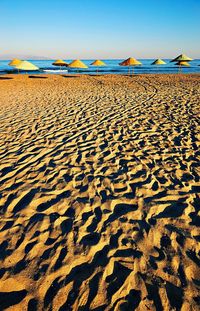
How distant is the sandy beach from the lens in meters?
2.25

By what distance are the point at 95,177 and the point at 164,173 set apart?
135 centimetres

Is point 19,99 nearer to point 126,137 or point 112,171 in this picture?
point 126,137

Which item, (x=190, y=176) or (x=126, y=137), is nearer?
(x=190, y=176)

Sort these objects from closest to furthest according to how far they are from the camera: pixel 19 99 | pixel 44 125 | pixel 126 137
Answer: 1. pixel 126 137
2. pixel 44 125
3. pixel 19 99

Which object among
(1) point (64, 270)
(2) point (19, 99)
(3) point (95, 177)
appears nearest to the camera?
(1) point (64, 270)

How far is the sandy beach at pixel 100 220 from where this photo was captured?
2248mm

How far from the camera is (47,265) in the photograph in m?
2.51

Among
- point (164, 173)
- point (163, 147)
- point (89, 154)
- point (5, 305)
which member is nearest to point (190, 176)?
point (164, 173)

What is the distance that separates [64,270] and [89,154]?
300 centimetres

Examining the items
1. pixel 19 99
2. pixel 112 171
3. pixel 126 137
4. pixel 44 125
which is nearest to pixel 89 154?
pixel 112 171

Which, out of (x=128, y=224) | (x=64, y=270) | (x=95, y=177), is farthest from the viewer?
(x=95, y=177)

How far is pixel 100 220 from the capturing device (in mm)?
3145

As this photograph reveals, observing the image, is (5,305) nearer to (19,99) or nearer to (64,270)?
(64,270)

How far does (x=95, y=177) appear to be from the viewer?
4.21 meters
